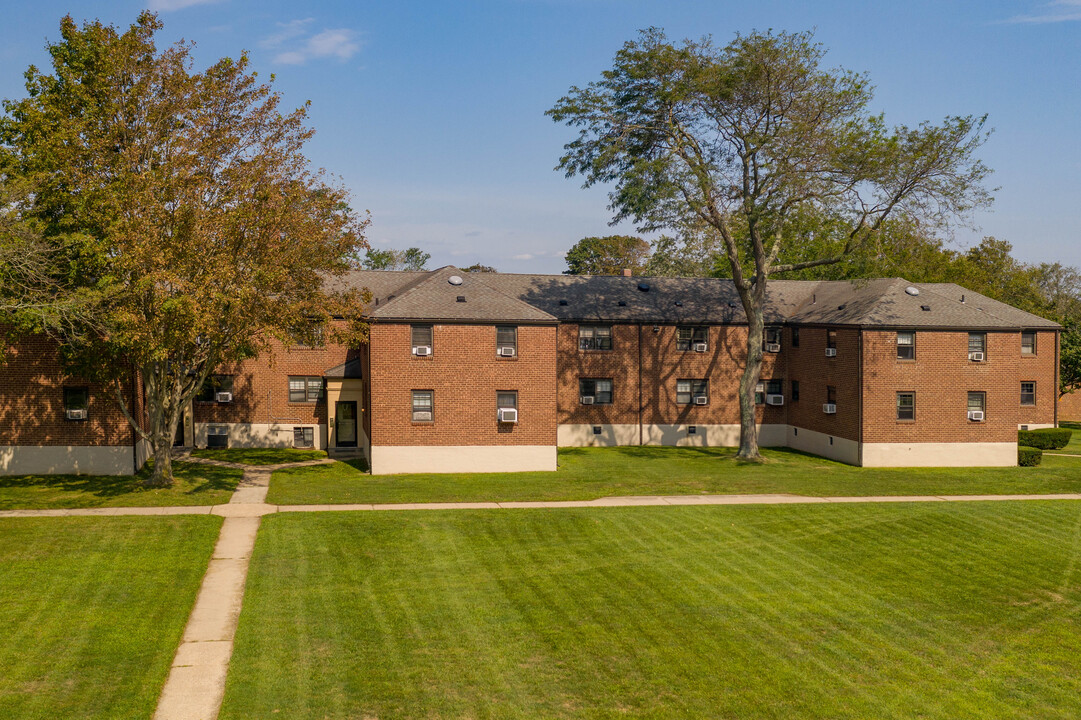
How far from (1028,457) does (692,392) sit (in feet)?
51.0

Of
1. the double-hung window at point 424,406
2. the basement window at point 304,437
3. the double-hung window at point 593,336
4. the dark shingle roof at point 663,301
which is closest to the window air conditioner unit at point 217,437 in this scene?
the basement window at point 304,437

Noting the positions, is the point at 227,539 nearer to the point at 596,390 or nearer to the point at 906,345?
the point at 596,390

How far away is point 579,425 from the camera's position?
4372 centimetres

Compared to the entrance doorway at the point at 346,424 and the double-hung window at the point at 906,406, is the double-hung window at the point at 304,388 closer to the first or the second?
the entrance doorway at the point at 346,424

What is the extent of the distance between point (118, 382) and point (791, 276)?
172 feet

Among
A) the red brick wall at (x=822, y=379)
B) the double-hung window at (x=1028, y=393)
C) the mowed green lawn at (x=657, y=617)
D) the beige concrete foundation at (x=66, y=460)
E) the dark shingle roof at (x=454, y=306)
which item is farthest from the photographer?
the double-hung window at (x=1028, y=393)

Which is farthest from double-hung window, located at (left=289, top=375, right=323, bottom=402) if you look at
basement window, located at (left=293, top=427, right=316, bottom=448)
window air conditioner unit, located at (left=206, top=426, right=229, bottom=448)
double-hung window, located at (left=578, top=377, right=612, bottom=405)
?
double-hung window, located at (left=578, top=377, right=612, bottom=405)

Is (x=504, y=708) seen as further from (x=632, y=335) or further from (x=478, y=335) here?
(x=632, y=335)

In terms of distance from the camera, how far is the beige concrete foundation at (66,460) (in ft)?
104

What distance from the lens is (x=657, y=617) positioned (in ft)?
54.9

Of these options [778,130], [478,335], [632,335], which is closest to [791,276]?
[632,335]

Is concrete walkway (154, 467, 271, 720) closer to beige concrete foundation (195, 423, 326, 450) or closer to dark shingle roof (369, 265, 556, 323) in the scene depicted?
dark shingle roof (369, 265, 556, 323)

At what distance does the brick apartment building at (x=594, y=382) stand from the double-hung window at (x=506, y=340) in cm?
6

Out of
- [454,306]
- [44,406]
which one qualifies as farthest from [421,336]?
[44,406]
